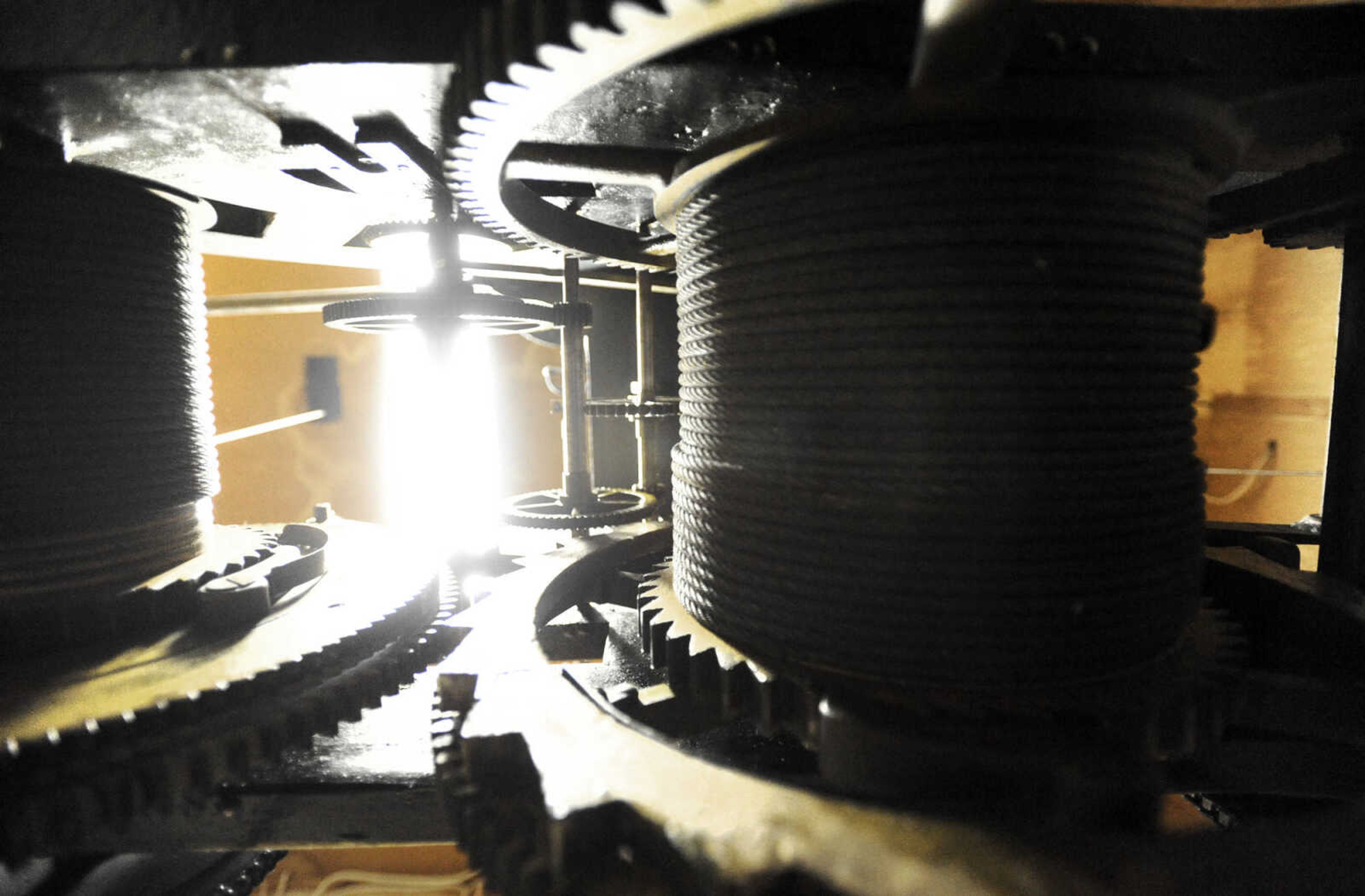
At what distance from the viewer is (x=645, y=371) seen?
3049mm

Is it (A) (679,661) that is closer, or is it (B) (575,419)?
(A) (679,661)

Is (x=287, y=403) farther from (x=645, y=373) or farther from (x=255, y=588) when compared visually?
(x=255, y=588)

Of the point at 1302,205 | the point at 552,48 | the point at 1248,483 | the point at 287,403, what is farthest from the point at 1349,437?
the point at 287,403

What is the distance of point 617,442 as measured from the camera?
3914 mm

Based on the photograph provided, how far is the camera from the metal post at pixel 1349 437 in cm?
132

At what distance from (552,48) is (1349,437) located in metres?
1.51

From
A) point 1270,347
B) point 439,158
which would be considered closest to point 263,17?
point 439,158

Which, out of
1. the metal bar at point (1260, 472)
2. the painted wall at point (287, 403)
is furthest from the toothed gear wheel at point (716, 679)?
the painted wall at point (287, 403)

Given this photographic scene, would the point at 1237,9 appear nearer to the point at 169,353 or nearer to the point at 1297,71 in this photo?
the point at 1297,71

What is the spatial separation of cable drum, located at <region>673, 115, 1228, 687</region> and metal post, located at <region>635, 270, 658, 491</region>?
6.33ft

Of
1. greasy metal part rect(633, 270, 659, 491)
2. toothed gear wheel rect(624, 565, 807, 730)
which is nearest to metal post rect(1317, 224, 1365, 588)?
toothed gear wheel rect(624, 565, 807, 730)

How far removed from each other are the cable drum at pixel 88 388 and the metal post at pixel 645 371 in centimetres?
171

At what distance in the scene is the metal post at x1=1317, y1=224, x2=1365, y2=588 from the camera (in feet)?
4.33

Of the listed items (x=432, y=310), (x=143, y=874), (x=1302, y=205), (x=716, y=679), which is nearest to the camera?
(x=716, y=679)
